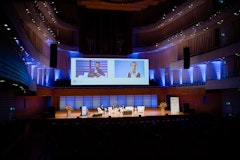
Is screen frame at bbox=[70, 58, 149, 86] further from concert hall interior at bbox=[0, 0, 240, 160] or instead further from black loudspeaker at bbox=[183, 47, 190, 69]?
black loudspeaker at bbox=[183, 47, 190, 69]

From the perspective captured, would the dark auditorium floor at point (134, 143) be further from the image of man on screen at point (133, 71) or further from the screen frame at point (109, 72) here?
the image of man on screen at point (133, 71)

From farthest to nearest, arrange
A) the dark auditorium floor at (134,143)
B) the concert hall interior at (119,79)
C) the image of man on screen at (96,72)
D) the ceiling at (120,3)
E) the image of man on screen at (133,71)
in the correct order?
the image of man on screen at (133,71)
the image of man on screen at (96,72)
the ceiling at (120,3)
the concert hall interior at (119,79)
the dark auditorium floor at (134,143)

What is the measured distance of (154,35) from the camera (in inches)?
902

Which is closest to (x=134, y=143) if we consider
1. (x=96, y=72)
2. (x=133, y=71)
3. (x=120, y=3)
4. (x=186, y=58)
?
(x=120, y=3)

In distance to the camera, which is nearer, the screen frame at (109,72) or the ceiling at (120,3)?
the ceiling at (120,3)

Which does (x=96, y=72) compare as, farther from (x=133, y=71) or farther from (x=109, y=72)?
(x=133, y=71)

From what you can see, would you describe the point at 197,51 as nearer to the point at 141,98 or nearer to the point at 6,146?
the point at 141,98

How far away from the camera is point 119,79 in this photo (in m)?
19.4

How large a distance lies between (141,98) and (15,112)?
12.1 m

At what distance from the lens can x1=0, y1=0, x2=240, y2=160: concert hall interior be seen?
23.7ft

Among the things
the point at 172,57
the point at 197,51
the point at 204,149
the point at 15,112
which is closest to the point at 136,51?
the point at 172,57

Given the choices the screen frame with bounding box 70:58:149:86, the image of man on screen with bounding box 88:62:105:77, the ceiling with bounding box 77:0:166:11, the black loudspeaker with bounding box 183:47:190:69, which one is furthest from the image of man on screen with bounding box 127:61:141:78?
the ceiling with bounding box 77:0:166:11

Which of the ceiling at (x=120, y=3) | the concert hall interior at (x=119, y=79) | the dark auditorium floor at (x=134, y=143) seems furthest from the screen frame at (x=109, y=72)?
the dark auditorium floor at (x=134, y=143)

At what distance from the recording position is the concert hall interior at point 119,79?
7.23 m
